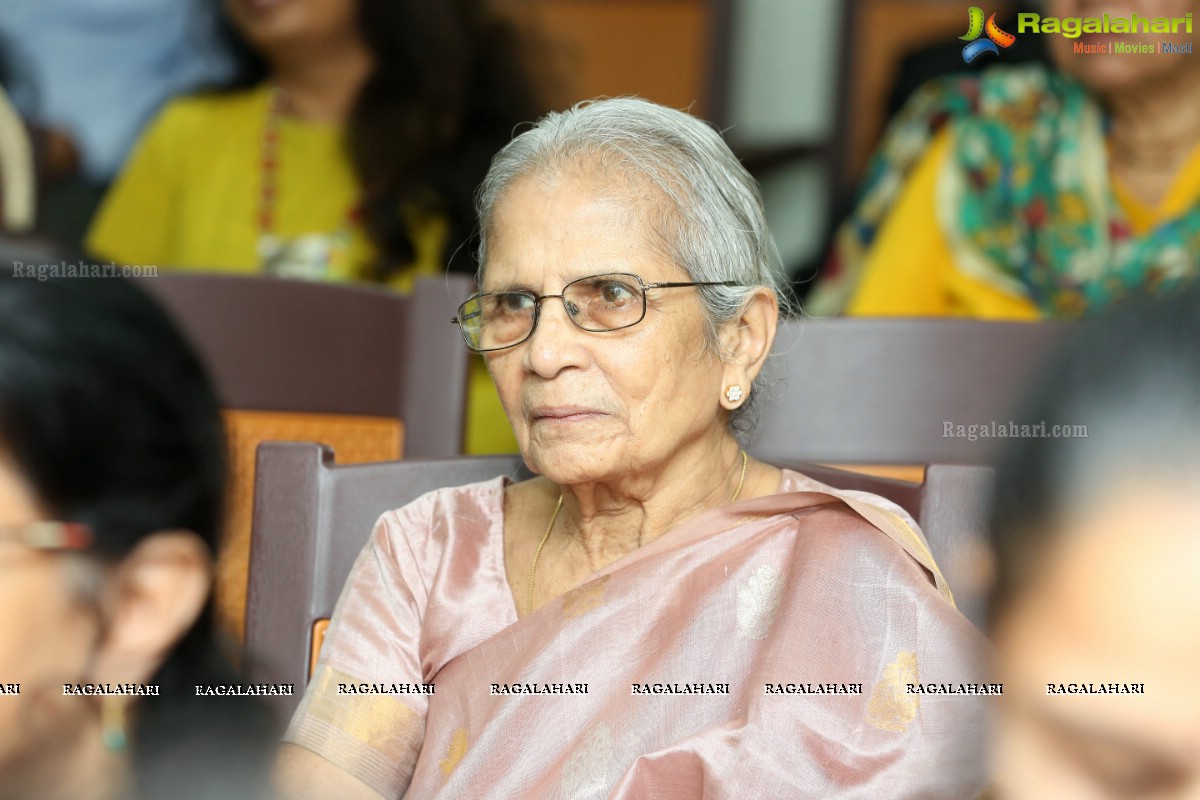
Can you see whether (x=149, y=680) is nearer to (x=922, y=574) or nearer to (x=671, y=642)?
(x=671, y=642)

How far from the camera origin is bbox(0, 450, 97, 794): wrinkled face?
29.5 inches

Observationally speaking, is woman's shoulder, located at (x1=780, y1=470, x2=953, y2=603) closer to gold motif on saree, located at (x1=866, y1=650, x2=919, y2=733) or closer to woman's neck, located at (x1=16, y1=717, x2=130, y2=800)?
gold motif on saree, located at (x1=866, y1=650, x2=919, y2=733)

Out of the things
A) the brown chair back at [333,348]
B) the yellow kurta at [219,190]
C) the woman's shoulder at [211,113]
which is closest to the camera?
the brown chair back at [333,348]

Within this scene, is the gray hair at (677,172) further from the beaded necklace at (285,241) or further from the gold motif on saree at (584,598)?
the beaded necklace at (285,241)

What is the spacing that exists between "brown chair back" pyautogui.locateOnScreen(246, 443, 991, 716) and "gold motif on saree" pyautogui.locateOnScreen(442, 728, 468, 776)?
22cm

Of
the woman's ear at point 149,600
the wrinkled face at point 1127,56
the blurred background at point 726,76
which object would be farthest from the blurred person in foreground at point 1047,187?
the woman's ear at point 149,600

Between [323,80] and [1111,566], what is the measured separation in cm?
314

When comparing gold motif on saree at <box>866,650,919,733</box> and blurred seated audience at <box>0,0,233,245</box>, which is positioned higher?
blurred seated audience at <box>0,0,233,245</box>

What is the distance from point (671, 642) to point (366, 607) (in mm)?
391

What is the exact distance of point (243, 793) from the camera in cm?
83

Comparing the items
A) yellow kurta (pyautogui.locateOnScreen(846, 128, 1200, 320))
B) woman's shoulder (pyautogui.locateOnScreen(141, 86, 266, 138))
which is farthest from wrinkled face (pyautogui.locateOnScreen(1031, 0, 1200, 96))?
woman's shoulder (pyautogui.locateOnScreen(141, 86, 266, 138))

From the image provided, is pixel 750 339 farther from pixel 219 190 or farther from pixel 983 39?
pixel 983 39

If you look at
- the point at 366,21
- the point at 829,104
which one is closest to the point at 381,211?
the point at 366,21

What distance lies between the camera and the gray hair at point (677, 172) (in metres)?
1.68
